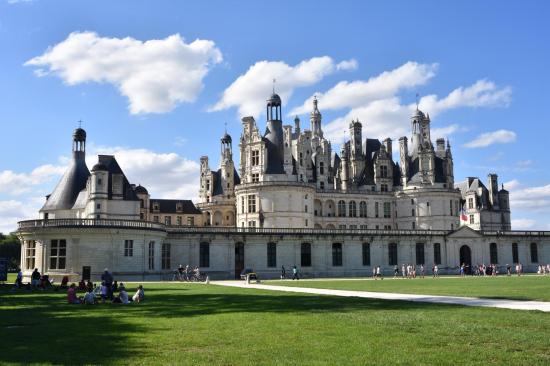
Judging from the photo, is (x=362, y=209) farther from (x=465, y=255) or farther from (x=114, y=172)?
(x=114, y=172)

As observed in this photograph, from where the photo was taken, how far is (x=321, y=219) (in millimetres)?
85562

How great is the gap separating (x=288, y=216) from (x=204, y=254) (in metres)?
15.4

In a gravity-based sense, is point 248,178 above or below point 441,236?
above

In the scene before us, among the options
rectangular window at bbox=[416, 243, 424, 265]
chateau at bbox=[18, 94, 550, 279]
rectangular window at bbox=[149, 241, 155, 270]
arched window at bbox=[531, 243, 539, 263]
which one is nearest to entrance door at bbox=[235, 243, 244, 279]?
chateau at bbox=[18, 94, 550, 279]

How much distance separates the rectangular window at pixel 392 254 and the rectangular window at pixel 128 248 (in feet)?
105

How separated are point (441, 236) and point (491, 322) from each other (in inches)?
2293

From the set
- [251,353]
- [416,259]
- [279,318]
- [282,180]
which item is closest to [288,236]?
[282,180]

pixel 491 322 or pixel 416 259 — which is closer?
pixel 491 322

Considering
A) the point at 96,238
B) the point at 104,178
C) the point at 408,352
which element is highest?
the point at 104,178

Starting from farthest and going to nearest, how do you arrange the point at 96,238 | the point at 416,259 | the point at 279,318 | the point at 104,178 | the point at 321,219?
1. the point at 321,219
2. the point at 416,259
3. the point at 104,178
4. the point at 96,238
5. the point at 279,318

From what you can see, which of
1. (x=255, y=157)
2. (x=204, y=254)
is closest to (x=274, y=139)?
(x=255, y=157)

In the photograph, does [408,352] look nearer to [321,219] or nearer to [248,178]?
[248,178]

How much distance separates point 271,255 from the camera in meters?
63.9

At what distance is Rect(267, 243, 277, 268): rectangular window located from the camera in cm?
6369
